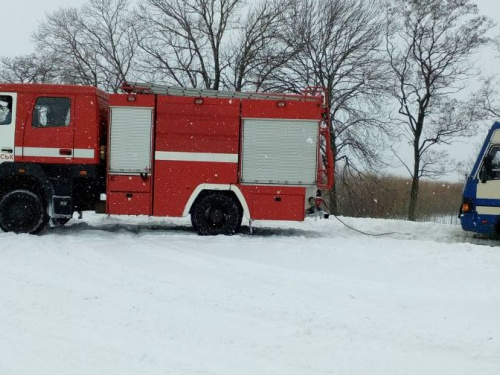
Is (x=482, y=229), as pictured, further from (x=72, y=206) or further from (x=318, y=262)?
(x=72, y=206)

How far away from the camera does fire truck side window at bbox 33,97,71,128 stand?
34.8ft

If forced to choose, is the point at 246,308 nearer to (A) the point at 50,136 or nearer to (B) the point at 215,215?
(B) the point at 215,215

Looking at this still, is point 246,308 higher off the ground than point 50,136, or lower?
lower

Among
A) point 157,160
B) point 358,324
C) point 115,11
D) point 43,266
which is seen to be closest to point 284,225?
point 157,160

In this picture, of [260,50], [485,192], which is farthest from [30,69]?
[485,192]

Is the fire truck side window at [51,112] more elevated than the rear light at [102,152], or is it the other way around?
the fire truck side window at [51,112]

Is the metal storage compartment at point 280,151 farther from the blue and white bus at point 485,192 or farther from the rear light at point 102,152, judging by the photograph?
the blue and white bus at point 485,192

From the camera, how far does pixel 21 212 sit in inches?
417

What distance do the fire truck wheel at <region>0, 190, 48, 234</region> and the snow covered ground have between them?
60cm

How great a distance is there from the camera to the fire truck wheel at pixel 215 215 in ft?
36.0

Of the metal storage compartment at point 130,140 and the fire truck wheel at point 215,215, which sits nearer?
the metal storage compartment at point 130,140

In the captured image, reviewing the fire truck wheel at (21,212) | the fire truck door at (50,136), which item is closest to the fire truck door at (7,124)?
the fire truck door at (50,136)

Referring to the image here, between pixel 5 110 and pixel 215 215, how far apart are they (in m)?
4.74

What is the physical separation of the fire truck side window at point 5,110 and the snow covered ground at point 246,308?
2.40 meters
